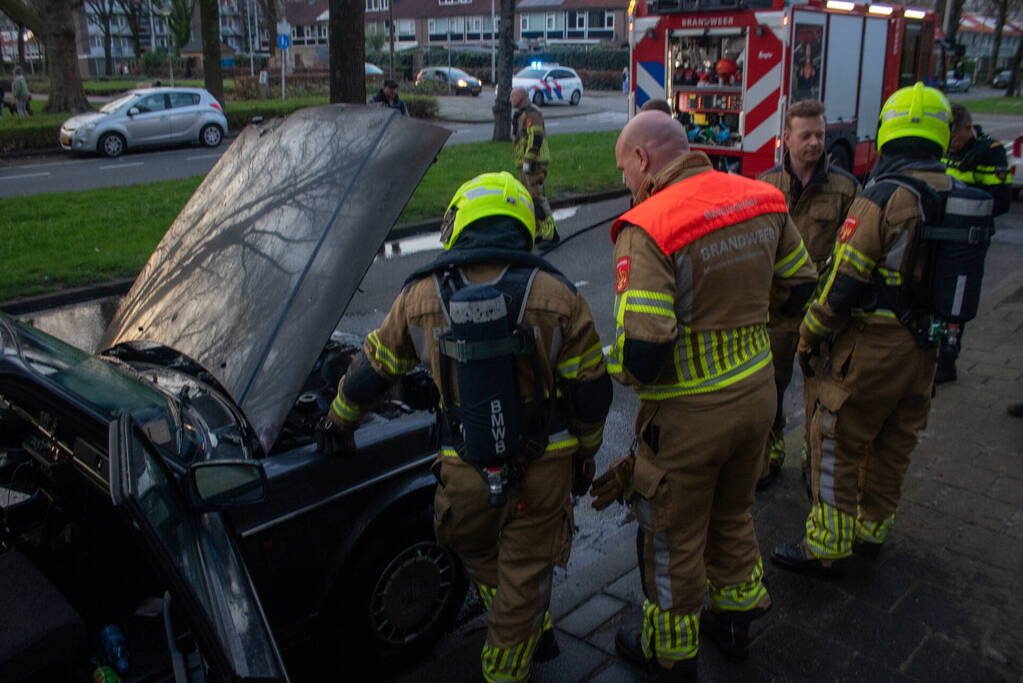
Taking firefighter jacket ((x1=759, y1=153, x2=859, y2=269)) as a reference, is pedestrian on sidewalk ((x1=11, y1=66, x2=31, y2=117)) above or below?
above

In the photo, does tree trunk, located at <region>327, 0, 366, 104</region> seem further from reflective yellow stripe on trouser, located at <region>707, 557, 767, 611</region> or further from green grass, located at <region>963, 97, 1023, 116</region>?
green grass, located at <region>963, 97, 1023, 116</region>

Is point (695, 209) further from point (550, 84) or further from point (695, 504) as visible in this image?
point (550, 84)

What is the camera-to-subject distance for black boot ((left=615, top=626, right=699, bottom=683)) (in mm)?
2896

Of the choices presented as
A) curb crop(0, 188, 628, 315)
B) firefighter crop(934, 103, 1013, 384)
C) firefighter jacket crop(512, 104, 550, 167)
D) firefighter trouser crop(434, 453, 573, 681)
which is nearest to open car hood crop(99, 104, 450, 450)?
firefighter trouser crop(434, 453, 573, 681)

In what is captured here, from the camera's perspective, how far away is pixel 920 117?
3426mm

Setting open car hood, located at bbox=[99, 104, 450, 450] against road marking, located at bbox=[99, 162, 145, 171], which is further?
road marking, located at bbox=[99, 162, 145, 171]

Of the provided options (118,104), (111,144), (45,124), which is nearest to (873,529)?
(111,144)

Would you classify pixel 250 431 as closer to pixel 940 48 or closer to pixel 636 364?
pixel 636 364

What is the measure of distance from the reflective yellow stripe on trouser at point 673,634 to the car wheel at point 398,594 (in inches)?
32.1

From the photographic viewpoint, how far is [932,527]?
4039 millimetres

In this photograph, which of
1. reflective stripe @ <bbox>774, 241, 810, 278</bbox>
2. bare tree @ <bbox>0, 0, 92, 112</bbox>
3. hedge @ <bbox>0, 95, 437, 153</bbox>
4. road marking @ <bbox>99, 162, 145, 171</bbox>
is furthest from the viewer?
bare tree @ <bbox>0, 0, 92, 112</bbox>

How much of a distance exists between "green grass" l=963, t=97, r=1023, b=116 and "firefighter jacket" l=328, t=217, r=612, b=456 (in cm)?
3426

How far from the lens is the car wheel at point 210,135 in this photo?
2086 centimetres

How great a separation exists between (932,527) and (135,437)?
363cm
